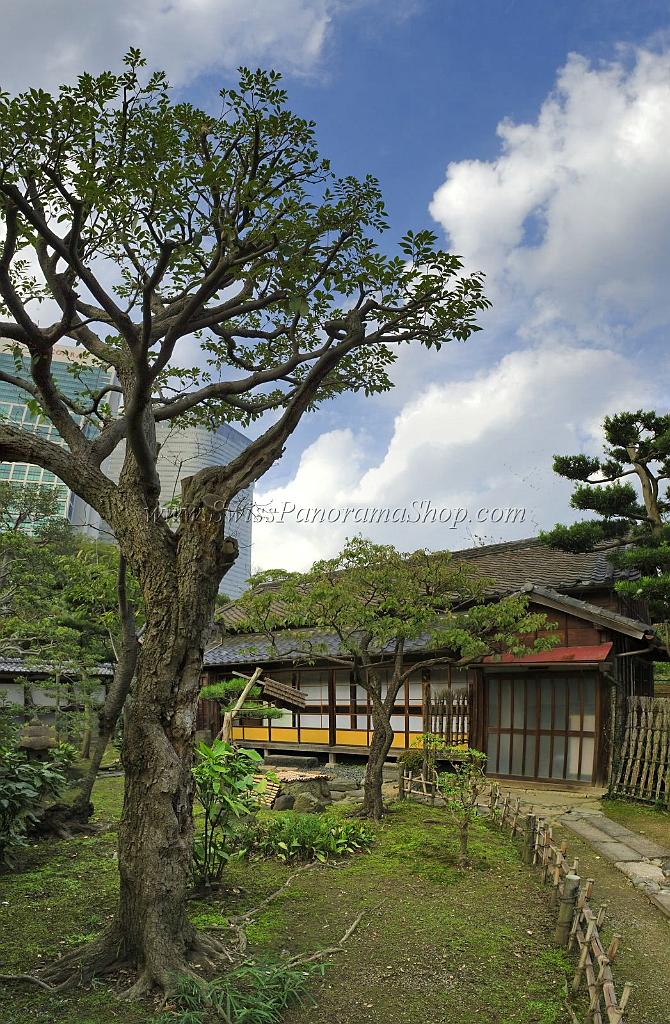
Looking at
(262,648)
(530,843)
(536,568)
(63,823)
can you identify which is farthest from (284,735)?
(530,843)

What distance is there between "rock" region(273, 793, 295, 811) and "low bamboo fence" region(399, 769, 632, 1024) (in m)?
3.51

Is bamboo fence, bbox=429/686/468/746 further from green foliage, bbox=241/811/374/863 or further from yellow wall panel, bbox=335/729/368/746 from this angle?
green foliage, bbox=241/811/374/863

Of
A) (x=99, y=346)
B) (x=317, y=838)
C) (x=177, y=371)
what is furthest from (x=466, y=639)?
(x=99, y=346)

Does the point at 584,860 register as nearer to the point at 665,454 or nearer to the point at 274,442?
the point at 274,442

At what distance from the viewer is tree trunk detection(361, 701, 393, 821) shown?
35.5 ft

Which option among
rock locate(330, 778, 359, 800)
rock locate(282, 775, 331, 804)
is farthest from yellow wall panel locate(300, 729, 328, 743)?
rock locate(282, 775, 331, 804)

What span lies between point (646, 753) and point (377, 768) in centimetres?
511

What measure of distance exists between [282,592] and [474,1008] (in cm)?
713

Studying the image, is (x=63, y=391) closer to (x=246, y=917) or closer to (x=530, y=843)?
(x=246, y=917)

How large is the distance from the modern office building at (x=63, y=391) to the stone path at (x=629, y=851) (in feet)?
24.8

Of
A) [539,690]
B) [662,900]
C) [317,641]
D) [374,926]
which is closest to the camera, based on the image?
[374,926]

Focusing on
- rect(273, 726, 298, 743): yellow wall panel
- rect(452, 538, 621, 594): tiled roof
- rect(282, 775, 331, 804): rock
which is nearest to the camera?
rect(282, 775, 331, 804): rock

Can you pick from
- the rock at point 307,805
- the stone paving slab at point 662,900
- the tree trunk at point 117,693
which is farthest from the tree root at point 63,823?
the stone paving slab at point 662,900

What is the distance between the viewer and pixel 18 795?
336 inches
